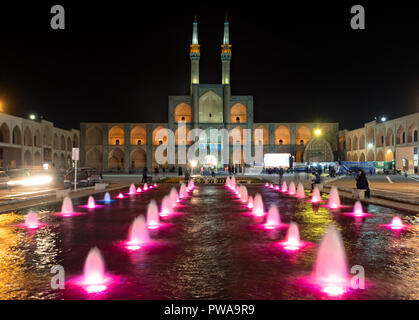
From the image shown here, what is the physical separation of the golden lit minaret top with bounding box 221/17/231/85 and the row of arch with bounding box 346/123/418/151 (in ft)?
68.6

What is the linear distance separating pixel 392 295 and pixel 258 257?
1984mm

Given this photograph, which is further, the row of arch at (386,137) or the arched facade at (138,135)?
the arched facade at (138,135)

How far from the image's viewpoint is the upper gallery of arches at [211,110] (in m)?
55.7

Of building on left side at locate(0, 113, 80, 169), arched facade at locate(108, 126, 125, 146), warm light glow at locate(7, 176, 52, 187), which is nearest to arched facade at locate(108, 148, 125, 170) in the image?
arched facade at locate(108, 126, 125, 146)

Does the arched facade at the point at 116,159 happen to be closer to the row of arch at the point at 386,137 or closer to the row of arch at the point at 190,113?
the row of arch at the point at 190,113

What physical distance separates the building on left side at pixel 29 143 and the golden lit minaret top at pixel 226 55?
81.9ft

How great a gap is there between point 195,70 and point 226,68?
4.70m

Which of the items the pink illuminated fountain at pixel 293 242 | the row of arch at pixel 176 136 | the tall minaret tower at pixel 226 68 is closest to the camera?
the pink illuminated fountain at pixel 293 242

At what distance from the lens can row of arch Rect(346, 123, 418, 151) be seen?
3966 cm

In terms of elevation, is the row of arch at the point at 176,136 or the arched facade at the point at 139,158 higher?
the row of arch at the point at 176,136

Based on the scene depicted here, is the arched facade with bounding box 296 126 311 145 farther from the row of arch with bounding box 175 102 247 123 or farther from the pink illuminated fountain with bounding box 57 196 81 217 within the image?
the pink illuminated fountain with bounding box 57 196 81 217

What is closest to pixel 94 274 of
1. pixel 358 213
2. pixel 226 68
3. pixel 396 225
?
pixel 396 225

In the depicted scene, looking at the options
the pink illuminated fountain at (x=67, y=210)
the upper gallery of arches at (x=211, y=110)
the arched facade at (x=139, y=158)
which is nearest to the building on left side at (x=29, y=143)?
the arched facade at (x=139, y=158)
